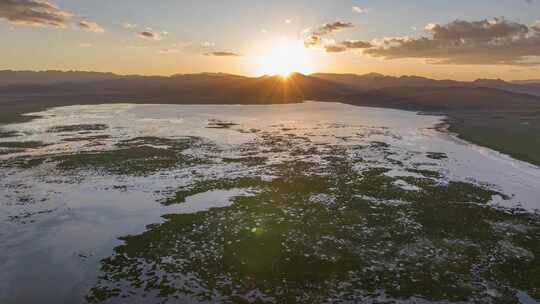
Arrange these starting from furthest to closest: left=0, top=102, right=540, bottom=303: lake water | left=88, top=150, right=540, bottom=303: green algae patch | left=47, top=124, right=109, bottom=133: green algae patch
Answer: left=47, top=124, right=109, bottom=133: green algae patch < left=0, top=102, right=540, bottom=303: lake water < left=88, top=150, right=540, bottom=303: green algae patch

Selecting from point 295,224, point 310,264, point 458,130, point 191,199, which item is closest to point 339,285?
point 310,264

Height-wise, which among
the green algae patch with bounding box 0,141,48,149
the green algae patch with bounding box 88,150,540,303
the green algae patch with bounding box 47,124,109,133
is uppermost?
the green algae patch with bounding box 47,124,109,133

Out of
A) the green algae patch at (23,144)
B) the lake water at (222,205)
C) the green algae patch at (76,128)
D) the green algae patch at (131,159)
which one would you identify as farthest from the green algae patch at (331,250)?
the green algae patch at (76,128)

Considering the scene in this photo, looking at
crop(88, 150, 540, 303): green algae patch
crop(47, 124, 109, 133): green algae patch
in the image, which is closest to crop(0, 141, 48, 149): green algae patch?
crop(47, 124, 109, 133): green algae patch

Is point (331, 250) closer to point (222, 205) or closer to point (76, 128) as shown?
point (222, 205)

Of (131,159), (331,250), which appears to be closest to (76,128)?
(131,159)

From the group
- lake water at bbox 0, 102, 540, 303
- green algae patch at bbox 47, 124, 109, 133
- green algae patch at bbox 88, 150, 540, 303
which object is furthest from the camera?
green algae patch at bbox 47, 124, 109, 133

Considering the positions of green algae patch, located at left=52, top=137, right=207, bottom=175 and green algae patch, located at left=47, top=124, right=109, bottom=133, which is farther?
green algae patch, located at left=47, top=124, right=109, bottom=133

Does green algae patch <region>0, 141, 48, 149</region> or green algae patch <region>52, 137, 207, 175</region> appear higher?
green algae patch <region>0, 141, 48, 149</region>

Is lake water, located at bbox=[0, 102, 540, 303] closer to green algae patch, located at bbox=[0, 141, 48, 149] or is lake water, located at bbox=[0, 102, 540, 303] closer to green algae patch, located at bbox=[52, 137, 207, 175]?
green algae patch, located at bbox=[52, 137, 207, 175]
